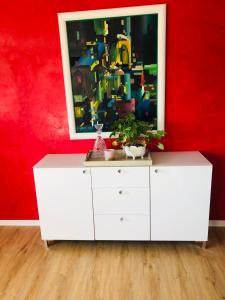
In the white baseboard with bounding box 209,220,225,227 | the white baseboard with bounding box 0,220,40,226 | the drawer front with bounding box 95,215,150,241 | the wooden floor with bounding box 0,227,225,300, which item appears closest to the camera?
the wooden floor with bounding box 0,227,225,300

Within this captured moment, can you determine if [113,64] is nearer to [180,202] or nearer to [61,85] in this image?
[61,85]

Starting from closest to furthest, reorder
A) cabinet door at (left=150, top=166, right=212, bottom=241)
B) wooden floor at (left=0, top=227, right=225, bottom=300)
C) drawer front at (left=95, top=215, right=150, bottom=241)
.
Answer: wooden floor at (left=0, top=227, right=225, bottom=300)
cabinet door at (left=150, top=166, right=212, bottom=241)
drawer front at (left=95, top=215, right=150, bottom=241)

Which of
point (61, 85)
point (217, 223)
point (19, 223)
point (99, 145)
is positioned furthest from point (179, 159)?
point (19, 223)

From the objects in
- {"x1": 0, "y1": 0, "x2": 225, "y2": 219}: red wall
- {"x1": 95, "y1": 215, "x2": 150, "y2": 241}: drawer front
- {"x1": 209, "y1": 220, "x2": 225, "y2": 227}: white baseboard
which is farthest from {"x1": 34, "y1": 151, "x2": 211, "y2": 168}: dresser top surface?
{"x1": 209, "y1": 220, "x2": 225, "y2": 227}: white baseboard

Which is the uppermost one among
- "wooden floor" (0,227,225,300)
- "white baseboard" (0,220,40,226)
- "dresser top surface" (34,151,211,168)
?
"dresser top surface" (34,151,211,168)

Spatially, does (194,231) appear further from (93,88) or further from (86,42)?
(86,42)

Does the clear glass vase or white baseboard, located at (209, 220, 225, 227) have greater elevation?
the clear glass vase

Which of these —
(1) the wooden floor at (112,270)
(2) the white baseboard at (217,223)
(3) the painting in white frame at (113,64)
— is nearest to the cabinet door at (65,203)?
(1) the wooden floor at (112,270)

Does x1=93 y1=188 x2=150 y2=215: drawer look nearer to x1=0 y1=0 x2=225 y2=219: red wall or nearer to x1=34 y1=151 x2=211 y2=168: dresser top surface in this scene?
x1=34 y1=151 x2=211 y2=168: dresser top surface

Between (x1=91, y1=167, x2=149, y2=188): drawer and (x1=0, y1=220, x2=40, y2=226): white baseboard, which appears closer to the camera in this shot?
(x1=91, y1=167, x2=149, y2=188): drawer

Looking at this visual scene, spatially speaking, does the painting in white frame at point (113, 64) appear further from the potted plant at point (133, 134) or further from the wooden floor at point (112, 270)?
the wooden floor at point (112, 270)

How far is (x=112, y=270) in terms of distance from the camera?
6.63 ft

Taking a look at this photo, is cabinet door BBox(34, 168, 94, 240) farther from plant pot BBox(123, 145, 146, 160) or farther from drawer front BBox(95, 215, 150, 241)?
plant pot BBox(123, 145, 146, 160)

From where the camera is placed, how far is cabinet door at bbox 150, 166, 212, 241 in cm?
202
